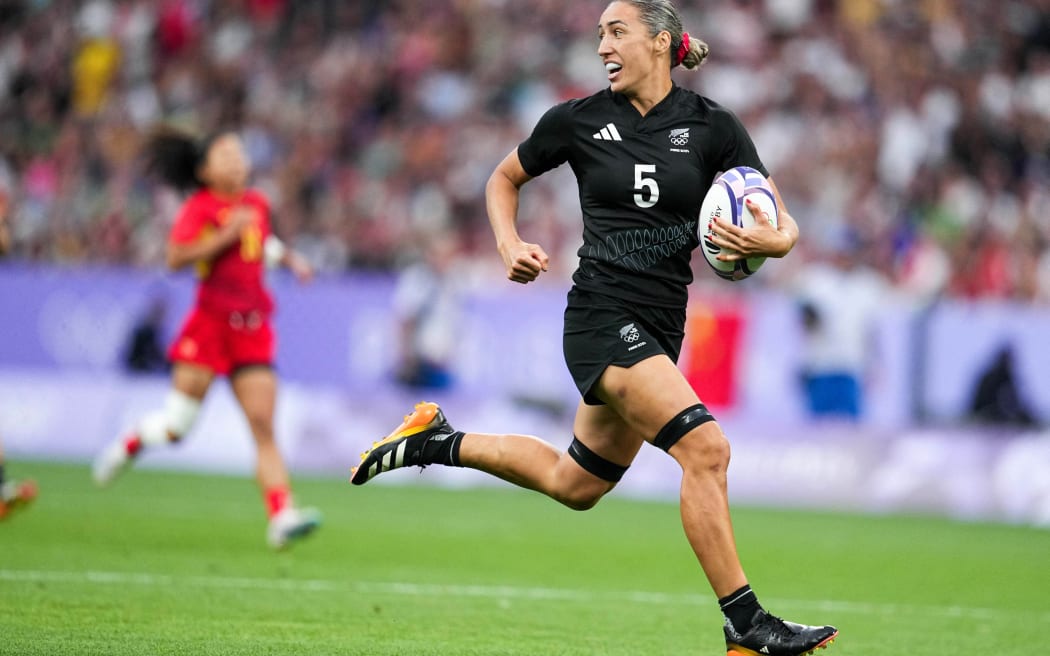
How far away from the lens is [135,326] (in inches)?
711

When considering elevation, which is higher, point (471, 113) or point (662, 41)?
point (471, 113)

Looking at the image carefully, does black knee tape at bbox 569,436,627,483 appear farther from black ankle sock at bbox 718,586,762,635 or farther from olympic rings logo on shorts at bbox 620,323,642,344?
black ankle sock at bbox 718,586,762,635

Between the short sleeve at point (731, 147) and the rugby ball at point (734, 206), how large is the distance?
0.13m

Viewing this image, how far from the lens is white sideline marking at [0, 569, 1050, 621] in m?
8.48

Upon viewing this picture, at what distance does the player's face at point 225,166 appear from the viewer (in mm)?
10602

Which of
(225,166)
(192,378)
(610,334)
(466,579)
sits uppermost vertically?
(225,166)

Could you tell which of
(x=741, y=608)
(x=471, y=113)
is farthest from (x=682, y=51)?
(x=471, y=113)

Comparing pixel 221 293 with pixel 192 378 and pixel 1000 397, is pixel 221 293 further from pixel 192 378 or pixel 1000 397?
pixel 1000 397

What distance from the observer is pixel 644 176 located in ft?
21.8

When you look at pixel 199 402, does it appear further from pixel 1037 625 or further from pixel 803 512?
pixel 803 512

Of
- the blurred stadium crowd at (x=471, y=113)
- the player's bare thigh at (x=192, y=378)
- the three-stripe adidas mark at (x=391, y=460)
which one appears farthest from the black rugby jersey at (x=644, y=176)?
the blurred stadium crowd at (x=471, y=113)

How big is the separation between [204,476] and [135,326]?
2400mm

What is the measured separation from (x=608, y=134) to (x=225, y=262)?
181 inches

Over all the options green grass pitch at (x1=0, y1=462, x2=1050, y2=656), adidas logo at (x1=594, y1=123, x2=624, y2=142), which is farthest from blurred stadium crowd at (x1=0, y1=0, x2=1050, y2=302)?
adidas logo at (x1=594, y1=123, x2=624, y2=142)
